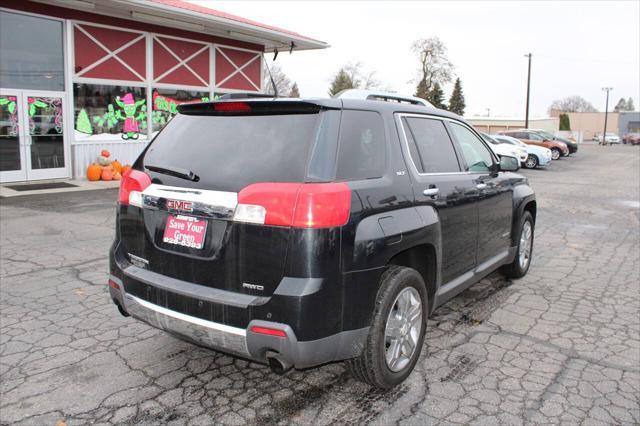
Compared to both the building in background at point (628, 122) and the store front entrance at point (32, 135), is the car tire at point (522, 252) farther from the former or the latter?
the building in background at point (628, 122)

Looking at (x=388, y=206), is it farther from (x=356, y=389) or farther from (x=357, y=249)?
(x=356, y=389)

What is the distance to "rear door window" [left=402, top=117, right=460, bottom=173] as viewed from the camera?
12.3 feet

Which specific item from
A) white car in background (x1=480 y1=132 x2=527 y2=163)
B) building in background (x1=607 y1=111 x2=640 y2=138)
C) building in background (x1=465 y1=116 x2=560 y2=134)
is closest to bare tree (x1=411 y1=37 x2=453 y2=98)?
building in background (x1=465 y1=116 x2=560 y2=134)

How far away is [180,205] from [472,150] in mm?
2835

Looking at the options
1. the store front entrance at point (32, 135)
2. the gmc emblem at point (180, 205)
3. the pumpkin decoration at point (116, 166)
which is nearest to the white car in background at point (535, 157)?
the pumpkin decoration at point (116, 166)

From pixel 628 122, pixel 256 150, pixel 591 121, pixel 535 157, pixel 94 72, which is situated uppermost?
pixel 591 121

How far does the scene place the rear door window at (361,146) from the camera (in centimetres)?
303

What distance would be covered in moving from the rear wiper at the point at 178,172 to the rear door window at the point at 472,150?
7.78 feet

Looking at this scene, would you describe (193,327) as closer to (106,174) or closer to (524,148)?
(106,174)

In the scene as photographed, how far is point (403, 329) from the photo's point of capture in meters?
3.42

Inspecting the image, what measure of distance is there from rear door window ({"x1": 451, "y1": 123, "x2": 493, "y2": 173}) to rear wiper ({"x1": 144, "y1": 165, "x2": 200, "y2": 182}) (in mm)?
2372

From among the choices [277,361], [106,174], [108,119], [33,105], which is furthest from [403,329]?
[108,119]

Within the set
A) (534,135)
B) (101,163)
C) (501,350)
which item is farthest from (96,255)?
(534,135)

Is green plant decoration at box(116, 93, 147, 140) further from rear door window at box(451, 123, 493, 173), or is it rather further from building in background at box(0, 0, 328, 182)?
rear door window at box(451, 123, 493, 173)
